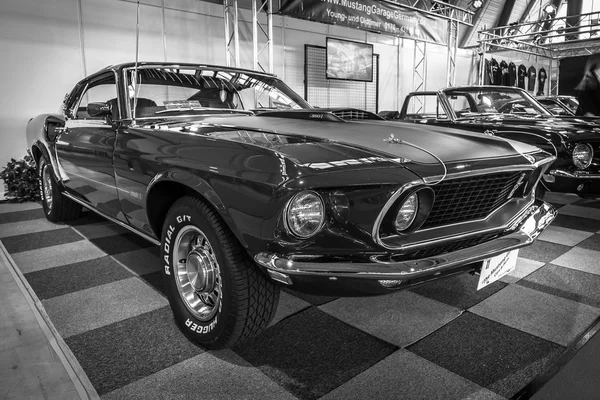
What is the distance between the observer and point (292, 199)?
137 cm

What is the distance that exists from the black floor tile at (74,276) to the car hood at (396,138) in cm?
122

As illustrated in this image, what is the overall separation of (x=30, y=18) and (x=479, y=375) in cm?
633

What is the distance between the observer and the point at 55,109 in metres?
5.76

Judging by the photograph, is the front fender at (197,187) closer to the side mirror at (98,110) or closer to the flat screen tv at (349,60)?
the side mirror at (98,110)

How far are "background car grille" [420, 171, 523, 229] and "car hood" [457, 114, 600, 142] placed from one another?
2258 millimetres

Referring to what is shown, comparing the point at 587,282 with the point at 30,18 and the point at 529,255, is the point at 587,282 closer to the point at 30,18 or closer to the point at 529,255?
the point at 529,255

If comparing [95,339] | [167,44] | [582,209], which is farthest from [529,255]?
[167,44]

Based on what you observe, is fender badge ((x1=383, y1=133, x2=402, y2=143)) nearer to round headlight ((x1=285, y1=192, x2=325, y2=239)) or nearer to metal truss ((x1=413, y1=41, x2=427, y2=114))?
round headlight ((x1=285, y1=192, x2=325, y2=239))

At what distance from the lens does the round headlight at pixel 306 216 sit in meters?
1.41

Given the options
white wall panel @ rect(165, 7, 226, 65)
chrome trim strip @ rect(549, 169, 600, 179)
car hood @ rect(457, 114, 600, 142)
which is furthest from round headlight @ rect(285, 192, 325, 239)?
white wall panel @ rect(165, 7, 226, 65)

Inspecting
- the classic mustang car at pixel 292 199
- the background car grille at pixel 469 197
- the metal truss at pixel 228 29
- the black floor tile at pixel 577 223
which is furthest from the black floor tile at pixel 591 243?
the metal truss at pixel 228 29

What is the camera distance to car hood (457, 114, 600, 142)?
145 inches

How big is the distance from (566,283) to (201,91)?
2532mm

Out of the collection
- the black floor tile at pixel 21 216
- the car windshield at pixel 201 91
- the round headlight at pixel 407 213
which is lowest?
the black floor tile at pixel 21 216
